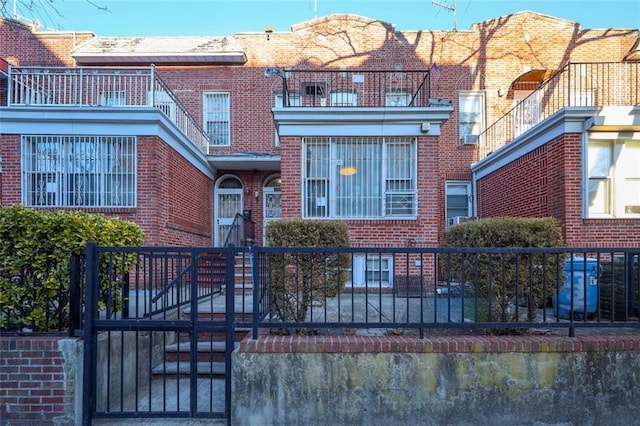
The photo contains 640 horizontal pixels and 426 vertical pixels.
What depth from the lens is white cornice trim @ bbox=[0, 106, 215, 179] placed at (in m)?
8.90

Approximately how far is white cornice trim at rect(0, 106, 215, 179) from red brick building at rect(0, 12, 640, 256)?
1.2 inches

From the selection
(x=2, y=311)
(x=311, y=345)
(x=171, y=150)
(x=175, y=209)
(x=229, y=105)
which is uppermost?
(x=229, y=105)

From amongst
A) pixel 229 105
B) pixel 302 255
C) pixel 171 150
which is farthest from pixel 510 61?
pixel 302 255

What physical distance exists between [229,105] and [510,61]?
33.0ft

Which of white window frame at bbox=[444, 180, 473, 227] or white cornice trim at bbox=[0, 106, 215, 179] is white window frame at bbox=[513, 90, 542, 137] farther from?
white cornice trim at bbox=[0, 106, 215, 179]

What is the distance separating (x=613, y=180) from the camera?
27.9 ft

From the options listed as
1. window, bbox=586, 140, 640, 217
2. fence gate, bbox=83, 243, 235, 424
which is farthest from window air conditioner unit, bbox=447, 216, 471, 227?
fence gate, bbox=83, 243, 235, 424

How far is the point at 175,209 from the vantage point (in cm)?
1004

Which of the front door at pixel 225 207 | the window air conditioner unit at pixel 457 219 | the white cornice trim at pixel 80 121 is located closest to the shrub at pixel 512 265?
the white cornice trim at pixel 80 121

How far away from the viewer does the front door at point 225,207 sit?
13.5 meters

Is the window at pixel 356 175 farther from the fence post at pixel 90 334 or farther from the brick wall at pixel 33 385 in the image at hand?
the brick wall at pixel 33 385

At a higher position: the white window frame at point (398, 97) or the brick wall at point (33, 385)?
the white window frame at point (398, 97)

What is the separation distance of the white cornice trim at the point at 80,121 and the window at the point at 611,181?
9.45m

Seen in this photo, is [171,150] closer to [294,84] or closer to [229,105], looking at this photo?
[229,105]
